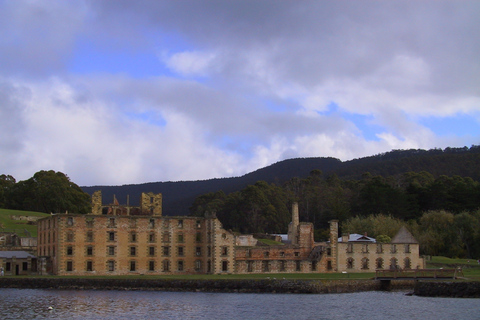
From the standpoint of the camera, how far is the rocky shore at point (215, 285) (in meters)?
66.3

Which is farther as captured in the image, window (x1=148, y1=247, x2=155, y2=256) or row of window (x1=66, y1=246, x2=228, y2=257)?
window (x1=148, y1=247, x2=155, y2=256)

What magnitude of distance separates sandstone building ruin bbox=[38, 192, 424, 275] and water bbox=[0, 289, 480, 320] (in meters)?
13.9

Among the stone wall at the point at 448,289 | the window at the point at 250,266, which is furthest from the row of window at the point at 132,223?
the stone wall at the point at 448,289

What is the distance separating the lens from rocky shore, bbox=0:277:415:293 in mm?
66312

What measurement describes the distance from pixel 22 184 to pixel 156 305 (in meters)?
93.1

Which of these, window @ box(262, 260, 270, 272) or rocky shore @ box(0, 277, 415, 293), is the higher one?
window @ box(262, 260, 270, 272)

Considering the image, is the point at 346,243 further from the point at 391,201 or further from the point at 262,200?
the point at 262,200

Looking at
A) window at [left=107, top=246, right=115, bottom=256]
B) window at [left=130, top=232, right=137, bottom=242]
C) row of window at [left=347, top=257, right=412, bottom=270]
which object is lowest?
row of window at [left=347, top=257, right=412, bottom=270]

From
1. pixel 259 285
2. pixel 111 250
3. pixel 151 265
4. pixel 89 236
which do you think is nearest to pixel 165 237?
pixel 151 265

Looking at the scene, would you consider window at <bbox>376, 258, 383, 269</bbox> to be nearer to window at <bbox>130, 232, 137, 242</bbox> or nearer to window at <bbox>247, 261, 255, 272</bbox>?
window at <bbox>247, 261, 255, 272</bbox>

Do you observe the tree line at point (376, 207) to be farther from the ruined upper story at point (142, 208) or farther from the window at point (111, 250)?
the window at point (111, 250)

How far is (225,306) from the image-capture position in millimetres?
56281

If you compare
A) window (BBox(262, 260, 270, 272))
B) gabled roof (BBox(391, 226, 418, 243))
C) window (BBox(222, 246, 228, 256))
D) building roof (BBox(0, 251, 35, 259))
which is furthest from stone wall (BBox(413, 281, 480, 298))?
building roof (BBox(0, 251, 35, 259))

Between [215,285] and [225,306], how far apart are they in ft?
40.9
